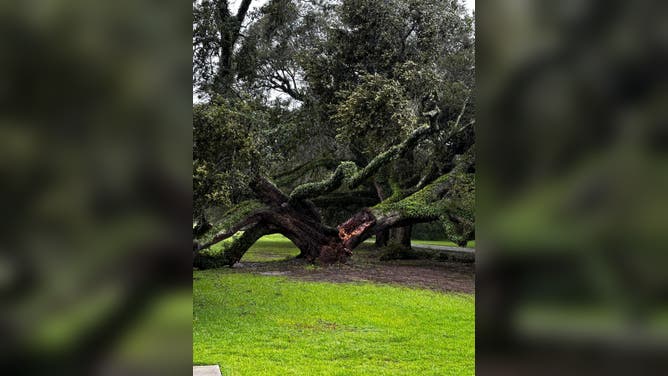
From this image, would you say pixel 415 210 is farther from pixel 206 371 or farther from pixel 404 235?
pixel 206 371

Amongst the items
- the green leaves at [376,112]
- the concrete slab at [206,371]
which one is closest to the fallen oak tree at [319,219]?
the green leaves at [376,112]

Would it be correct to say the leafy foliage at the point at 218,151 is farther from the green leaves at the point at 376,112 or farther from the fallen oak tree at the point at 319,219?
the fallen oak tree at the point at 319,219

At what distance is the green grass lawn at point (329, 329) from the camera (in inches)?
249

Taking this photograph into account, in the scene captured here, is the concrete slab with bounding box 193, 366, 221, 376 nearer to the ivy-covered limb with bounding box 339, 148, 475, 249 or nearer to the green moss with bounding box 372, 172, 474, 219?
the green moss with bounding box 372, 172, 474, 219

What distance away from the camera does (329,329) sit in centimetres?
816
